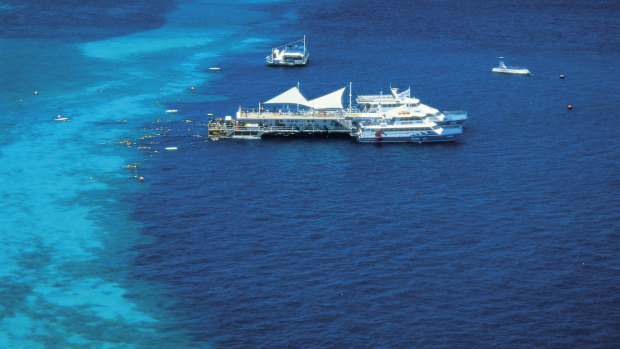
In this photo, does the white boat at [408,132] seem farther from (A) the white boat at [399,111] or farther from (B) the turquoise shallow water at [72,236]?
(B) the turquoise shallow water at [72,236]

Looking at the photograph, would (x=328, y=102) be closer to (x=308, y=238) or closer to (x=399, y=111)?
(x=399, y=111)

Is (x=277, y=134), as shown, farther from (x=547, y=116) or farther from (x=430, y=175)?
(x=547, y=116)

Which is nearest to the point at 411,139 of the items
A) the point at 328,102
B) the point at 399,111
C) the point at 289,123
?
the point at 399,111

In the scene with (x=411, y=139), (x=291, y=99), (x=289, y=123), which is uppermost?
(x=291, y=99)

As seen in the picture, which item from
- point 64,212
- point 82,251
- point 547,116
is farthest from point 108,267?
point 547,116

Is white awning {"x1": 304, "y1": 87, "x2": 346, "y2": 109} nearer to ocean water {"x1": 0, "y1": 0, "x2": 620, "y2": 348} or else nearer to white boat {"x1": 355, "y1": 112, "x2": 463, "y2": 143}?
ocean water {"x1": 0, "y1": 0, "x2": 620, "y2": 348}

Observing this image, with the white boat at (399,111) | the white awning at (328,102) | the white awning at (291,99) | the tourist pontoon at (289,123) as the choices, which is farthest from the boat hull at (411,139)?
the white awning at (291,99)

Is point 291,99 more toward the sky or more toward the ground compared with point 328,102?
more toward the sky
